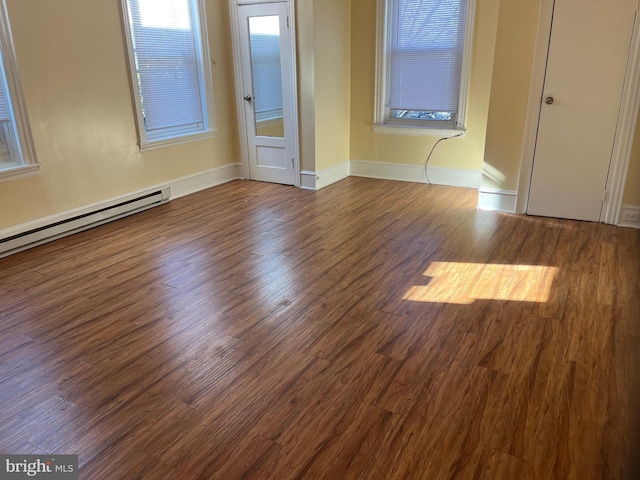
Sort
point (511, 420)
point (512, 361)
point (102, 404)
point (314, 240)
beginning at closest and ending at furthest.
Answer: point (511, 420) → point (102, 404) → point (512, 361) → point (314, 240)

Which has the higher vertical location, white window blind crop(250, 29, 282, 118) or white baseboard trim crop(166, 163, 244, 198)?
white window blind crop(250, 29, 282, 118)

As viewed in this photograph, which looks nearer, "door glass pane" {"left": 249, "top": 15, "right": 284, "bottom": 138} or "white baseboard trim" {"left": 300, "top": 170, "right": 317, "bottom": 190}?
"door glass pane" {"left": 249, "top": 15, "right": 284, "bottom": 138}

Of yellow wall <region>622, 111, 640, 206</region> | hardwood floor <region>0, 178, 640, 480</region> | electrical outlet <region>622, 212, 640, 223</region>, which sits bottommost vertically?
hardwood floor <region>0, 178, 640, 480</region>

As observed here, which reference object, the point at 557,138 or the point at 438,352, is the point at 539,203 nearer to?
the point at 557,138

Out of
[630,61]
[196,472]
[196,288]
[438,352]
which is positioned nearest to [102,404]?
[196,472]

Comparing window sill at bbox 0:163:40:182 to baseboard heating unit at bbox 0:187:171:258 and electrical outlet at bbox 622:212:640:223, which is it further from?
electrical outlet at bbox 622:212:640:223

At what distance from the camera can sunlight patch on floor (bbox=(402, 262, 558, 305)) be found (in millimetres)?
3035

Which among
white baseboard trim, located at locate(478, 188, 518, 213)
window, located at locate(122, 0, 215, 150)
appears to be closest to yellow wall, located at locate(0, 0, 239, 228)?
window, located at locate(122, 0, 215, 150)

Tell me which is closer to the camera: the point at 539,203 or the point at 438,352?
the point at 438,352

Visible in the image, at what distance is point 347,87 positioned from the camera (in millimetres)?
5805

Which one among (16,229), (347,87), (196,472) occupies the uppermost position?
(347,87)

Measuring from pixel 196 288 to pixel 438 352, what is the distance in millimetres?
1627

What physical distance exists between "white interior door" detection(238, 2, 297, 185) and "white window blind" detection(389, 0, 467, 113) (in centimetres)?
123

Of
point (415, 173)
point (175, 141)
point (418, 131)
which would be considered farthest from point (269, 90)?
point (415, 173)
